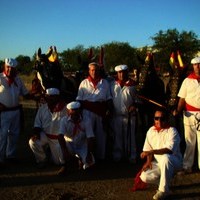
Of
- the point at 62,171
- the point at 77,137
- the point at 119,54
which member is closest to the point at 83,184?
the point at 62,171

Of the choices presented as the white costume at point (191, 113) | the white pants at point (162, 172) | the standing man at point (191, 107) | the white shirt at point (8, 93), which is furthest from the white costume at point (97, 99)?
the white pants at point (162, 172)

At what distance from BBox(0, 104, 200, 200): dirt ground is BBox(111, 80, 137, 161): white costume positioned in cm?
32

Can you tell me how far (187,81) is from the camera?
7324 mm

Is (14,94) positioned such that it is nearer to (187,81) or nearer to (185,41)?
(187,81)

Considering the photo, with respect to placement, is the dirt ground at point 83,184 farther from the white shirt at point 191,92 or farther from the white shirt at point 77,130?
the white shirt at point 191,92

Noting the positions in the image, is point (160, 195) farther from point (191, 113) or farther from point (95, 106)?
point (95, 106)

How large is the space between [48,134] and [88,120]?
906 mm

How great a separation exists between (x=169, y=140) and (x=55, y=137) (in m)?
2.73

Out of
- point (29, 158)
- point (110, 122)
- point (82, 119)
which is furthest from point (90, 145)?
point (29, 158)

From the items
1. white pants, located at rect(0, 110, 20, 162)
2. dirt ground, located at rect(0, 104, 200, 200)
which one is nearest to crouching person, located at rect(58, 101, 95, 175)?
dirt ground, located at rect(0, 104, 200, 200)

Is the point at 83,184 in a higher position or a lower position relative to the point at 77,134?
lower

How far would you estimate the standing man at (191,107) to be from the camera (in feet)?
23.7

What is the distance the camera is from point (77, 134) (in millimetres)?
7926

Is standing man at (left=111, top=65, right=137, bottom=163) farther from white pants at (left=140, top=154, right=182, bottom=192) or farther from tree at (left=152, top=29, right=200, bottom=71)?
tree at (left=152, top=29, right=200, bottom=71)
